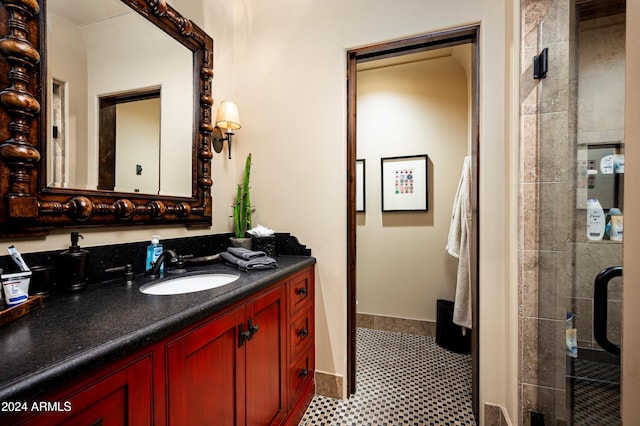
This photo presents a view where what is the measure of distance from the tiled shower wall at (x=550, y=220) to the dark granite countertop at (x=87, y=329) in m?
1.26

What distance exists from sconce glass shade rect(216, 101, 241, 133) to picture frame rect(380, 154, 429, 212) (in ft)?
5.01

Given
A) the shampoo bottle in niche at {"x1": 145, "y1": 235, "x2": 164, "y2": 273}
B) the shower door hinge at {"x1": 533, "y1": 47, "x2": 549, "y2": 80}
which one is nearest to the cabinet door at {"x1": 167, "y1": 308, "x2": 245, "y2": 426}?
the shampoo bottle in niche at {"x1": 145, "y1": 235, "x2": 164, "y2": 273}

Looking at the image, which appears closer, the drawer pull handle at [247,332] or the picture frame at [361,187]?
the drawer pull handle at [247,332]

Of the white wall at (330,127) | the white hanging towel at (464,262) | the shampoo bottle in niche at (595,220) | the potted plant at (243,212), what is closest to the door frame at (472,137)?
the white wall at (330,127)

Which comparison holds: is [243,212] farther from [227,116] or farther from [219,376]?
[219,376]

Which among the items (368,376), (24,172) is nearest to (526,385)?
(368,376)

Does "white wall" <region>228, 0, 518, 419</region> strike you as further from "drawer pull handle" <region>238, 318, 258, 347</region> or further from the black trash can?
the black trash can

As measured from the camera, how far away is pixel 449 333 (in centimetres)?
245

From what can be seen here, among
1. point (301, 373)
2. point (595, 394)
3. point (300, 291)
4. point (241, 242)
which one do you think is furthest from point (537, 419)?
point (241, 242)

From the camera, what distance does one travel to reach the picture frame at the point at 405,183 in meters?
2.71

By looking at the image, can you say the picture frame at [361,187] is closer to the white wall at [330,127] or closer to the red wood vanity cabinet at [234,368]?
the white wall at [330,127]

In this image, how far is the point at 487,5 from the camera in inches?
60.9

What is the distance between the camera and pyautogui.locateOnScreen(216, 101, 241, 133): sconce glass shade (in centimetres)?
179

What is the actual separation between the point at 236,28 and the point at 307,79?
703 millimetres
